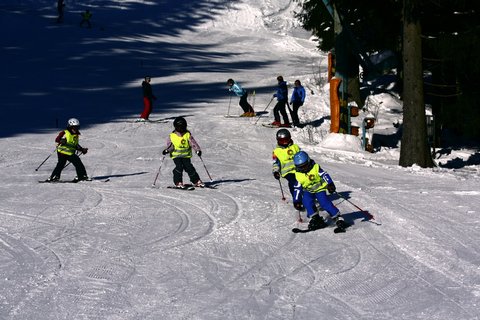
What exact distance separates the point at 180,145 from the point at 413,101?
6969mm

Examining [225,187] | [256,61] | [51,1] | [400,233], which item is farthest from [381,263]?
[51,1]

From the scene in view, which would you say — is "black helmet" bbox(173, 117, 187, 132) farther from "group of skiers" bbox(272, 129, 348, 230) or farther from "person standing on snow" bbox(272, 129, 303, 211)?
"group of skiers" bbox(272, 129, 348, 230)

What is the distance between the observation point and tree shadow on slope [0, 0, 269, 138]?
102 feet

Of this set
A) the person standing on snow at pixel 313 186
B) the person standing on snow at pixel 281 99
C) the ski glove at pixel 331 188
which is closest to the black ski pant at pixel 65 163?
the person standing on snow at pixel 313 186

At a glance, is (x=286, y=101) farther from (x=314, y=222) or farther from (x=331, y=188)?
(x=331, y=188)

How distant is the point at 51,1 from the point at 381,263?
51035mm

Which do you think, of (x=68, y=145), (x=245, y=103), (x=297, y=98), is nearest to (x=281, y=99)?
(x=297, y=98)

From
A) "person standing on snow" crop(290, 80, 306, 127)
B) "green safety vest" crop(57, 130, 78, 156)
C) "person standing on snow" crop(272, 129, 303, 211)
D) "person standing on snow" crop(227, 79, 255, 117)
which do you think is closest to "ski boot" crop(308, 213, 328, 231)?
"person standing on snow" crop(272, 129, 303, 211)

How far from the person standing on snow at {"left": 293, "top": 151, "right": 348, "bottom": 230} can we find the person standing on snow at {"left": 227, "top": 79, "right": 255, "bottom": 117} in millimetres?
15182

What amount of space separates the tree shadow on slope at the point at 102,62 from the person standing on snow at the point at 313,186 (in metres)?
15.9

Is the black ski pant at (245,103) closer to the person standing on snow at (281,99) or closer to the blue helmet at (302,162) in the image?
the person standing on snow at (281,99)

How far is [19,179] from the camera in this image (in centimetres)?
1836

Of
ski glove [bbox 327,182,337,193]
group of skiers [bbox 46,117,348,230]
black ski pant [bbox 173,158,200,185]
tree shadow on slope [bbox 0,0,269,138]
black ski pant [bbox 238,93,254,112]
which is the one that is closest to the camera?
ski glove [bbox 327,182,337,193]

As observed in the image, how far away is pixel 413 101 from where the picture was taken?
65.8 ft
